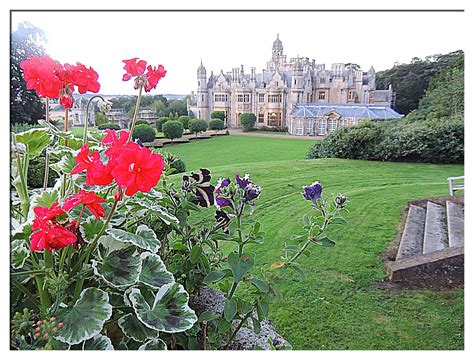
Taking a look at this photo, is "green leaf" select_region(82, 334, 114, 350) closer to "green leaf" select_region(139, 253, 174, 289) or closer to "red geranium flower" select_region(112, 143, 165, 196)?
"green leaf" select_region(139, 253, 174, 289)

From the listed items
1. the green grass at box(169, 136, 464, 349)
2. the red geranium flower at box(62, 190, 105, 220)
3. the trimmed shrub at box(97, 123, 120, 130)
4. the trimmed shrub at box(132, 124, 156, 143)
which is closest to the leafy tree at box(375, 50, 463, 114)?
the green grass at box(169, 136, 464, 349)

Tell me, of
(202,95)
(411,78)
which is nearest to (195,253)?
(202,95)

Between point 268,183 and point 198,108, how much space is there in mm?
488

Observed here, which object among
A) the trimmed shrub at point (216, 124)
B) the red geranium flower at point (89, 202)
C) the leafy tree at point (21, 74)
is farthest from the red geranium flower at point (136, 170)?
the trimmed shrub at point (216, 124)

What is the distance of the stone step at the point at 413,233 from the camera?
194 cm

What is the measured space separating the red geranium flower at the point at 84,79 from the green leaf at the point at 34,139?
0.38ft

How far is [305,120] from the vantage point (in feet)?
6.20

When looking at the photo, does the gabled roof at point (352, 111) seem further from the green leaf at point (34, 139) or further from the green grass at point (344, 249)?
the green leaf at point (34, 139)

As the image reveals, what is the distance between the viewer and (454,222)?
1.95 m

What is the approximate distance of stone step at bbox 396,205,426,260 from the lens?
1941 mm

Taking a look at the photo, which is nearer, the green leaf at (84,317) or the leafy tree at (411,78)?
the green leaf at (84,317)

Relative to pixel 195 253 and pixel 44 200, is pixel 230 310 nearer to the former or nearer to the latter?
pixel 195 253

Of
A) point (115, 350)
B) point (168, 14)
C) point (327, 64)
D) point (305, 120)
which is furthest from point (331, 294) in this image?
point (168, 14)
